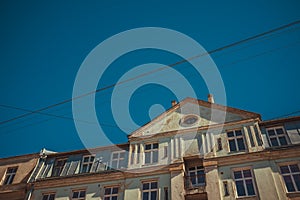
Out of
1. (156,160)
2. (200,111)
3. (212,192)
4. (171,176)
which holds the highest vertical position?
(200,111)

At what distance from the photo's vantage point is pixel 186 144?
78.1ft

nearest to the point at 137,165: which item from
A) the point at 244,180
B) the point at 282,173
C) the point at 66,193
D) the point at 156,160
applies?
the point at 156,160

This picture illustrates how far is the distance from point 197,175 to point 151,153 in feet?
15.1

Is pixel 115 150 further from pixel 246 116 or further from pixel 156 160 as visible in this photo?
pixel 246 116

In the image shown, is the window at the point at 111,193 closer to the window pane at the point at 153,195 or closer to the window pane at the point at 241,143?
the window pane at the point at 153,195

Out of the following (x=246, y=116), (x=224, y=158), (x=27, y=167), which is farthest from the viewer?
(x=27, y=167)

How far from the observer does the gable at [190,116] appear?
2423 centimetres

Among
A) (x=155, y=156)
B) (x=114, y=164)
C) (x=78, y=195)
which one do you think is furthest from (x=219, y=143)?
(x=78, y=195)

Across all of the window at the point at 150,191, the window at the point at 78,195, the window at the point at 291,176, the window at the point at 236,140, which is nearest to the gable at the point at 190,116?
the window at the point at 236,140

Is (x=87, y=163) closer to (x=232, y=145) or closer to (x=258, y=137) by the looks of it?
(x=232, y=145)

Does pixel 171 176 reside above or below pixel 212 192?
above

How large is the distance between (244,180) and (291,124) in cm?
629

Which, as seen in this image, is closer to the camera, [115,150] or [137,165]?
[137,165]

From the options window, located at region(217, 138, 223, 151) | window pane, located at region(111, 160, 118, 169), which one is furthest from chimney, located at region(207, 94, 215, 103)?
window pane, located at region(111, 160, 118, 169)
